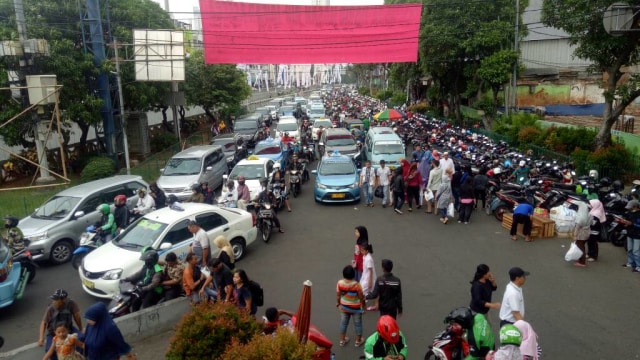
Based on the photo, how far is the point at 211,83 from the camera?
3262cm

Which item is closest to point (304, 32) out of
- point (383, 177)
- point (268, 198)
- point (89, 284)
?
point (383, 177)

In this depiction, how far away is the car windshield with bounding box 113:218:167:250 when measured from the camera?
913cm

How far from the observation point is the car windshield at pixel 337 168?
15961 mm

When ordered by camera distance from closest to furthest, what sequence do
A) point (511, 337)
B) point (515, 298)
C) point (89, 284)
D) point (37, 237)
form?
point (511, 337) → point (515, 298) → point (89, 284) → point (37, 237)

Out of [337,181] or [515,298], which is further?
[337,181]

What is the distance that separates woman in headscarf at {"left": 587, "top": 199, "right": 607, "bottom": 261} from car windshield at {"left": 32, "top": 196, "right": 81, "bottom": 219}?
1176cm

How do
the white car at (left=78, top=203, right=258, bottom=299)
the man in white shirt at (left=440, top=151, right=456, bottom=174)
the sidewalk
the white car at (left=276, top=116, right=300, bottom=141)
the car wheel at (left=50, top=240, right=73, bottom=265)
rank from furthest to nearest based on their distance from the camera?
the white car at (left=276, top=116, right=300, bottom=141)
the man in white shirt at (left=440, top=151, right=456, bottom=174)
the car wheel at (left=50, top=240, right=73, bottom=265)
the white car at (left=78, top=203, right=258, bottom=299)
the sidewalk

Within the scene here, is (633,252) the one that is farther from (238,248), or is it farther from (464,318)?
(238,248)

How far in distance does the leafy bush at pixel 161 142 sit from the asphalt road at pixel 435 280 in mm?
17490

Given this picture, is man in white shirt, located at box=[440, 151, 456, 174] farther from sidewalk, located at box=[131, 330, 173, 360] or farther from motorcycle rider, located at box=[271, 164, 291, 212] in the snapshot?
sidewalk, located at box=[131, 330, 173, 360]

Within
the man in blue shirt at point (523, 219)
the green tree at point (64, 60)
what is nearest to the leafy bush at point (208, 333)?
the man in blue shirt at point (523, 219)

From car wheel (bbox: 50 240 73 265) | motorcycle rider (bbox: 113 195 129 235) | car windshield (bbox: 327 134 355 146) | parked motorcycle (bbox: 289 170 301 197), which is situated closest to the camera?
car wheel (bbox: 50 240 73 265)

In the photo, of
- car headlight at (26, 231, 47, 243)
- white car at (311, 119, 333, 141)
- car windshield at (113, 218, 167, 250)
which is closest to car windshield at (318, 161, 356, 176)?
car windshield at (113, 218, 167, 250)

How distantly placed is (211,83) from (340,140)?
1469 centimetres
